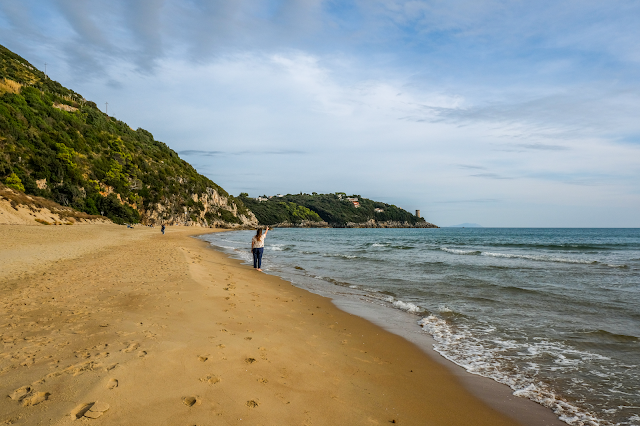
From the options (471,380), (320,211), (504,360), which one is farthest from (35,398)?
(320,211)

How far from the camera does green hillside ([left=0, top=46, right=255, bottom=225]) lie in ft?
136

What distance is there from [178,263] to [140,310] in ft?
22.8

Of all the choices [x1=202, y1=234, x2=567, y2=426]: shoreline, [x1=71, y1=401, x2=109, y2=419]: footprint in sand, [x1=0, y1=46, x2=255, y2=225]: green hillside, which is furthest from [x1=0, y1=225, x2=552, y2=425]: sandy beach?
[x1=0, y1=46, x2=255, y2=225]: green hillside

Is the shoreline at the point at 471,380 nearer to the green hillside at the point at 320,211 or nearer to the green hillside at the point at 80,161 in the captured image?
the green hillside at the point at 80,161

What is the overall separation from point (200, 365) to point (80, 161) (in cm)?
5927

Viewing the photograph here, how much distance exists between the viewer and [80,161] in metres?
50.7

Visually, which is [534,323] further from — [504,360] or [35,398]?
[35,398]

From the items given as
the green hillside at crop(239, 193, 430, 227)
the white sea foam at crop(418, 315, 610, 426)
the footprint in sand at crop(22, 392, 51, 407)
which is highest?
the green hillside at crop(239, 193, 430, 227)

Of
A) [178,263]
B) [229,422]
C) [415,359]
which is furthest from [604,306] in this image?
[178,263]

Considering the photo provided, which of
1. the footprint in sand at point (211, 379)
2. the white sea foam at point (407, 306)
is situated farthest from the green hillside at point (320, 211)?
the footprint in sand at point (211, 379)

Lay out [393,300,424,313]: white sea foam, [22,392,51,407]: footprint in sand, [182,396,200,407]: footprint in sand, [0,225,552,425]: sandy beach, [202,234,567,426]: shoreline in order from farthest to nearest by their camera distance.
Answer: [393,300,424,313]: white sea foam < [202,234,567,426]: shoreline < [182,396,200,407]: footprint in sand < [0,225,552,425]: sandy beach < [22,392,51,407]: footprint in sand

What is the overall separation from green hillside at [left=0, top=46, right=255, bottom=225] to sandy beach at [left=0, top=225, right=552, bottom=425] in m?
42.1

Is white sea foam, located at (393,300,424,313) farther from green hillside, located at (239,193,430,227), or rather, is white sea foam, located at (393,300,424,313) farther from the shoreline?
green hillside, located at (239,193,430,227)

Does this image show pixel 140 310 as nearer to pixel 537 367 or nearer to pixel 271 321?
pixel 271 321
